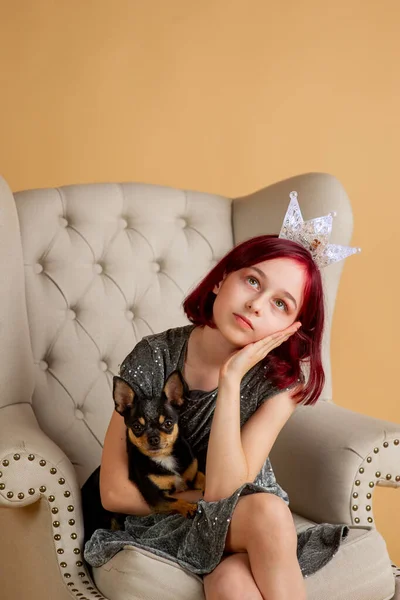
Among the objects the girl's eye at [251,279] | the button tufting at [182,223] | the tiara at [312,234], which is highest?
the tiara at [312,234]

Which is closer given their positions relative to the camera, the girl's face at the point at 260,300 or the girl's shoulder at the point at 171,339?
the girl's face at the point at 260,300

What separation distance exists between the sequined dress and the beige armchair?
4 cm

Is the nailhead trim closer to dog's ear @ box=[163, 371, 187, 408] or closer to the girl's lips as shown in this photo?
dog's ear @ box=[163, 371, 187, 408]

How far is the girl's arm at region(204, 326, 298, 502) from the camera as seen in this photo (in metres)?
1.57

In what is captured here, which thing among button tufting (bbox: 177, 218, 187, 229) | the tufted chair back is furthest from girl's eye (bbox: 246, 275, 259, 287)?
button tufting (bbox: 177, 218, 187, 229)

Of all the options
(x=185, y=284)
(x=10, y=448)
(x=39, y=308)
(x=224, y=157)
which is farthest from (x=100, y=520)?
(x=224, y=157)

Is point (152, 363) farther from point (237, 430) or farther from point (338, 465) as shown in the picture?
point (338, 465)

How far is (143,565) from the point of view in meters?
1.50

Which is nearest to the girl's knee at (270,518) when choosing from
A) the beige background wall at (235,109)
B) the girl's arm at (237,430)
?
the girl's arm at (237,430)

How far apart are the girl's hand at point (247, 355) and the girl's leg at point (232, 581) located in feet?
1.13

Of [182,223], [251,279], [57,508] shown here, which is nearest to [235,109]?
[182,223]

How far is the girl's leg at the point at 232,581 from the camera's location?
55.2 inches

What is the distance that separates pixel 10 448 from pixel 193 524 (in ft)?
1.35

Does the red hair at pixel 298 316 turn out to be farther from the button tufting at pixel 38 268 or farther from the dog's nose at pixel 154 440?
the button tufting at pixel 38 268
